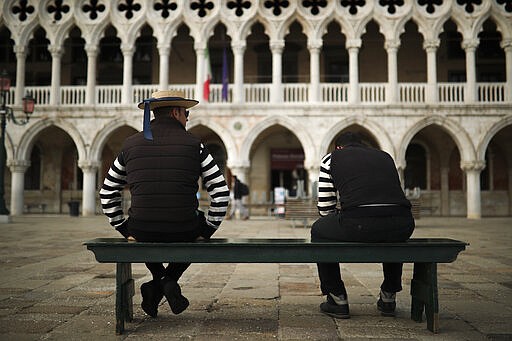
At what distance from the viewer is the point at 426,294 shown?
11.5 feet

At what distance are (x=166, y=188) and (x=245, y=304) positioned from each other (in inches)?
55.6

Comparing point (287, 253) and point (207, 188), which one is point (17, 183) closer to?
point (207, 188)

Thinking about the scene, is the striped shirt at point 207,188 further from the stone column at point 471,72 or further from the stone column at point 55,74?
the stone column at point 55,74

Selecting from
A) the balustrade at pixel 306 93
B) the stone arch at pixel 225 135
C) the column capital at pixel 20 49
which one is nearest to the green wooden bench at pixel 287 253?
the stone arch at pixel 225 135

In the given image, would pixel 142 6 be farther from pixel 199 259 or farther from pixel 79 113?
pixel 199 259

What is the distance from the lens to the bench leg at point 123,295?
3355 mm

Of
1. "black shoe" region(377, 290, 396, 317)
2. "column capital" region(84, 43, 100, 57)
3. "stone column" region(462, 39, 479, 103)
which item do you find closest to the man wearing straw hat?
"black shoe" region(377, 290, 396, 317)

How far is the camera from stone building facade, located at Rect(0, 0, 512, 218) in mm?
20156

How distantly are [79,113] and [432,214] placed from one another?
1654 centimetres

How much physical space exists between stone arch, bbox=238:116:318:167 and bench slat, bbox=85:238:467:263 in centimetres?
1681

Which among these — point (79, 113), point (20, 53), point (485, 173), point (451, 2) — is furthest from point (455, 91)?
point (20, 53)

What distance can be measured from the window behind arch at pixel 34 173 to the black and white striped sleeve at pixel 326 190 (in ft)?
81.0

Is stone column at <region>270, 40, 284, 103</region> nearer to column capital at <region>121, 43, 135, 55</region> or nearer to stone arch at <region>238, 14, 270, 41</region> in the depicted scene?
stone arch at <region>238, 14, 270, 41</region>

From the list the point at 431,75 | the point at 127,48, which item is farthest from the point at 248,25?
the point at 431,75
